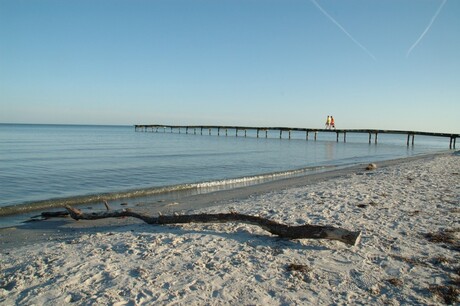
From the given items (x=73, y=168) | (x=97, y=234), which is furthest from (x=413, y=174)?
(x=73, y=168)

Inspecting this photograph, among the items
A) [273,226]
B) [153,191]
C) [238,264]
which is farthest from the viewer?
[153,191]

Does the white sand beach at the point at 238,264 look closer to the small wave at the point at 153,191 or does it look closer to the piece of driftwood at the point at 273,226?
the piece of driftwood at the point at 273,226

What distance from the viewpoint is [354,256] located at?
4887 mm

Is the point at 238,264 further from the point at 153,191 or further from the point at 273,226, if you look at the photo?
the point at 153,191

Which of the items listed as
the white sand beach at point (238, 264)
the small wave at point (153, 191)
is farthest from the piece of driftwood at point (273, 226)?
the small wave at point (153, 191)

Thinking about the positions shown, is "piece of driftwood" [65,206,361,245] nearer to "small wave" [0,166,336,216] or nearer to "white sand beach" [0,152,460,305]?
"white sand beach" [0,152,460,305]

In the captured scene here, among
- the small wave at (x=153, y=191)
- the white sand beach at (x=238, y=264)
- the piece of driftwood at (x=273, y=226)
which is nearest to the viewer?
the white sand beach at (x=238, y=264)

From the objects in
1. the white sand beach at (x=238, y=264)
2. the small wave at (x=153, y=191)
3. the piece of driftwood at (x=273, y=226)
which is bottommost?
the small wave at (x=153, y=191)

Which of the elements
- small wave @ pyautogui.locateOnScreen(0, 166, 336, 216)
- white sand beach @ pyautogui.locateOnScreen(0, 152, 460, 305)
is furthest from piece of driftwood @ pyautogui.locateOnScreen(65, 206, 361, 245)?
small wave @ pyautogui.locateOnScreen(0, 166, 336, 216)

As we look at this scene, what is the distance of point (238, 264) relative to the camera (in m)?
4.64

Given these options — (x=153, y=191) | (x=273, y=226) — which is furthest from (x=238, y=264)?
(x=153, y=191)

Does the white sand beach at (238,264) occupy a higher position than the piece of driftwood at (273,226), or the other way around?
the piece of driftwood at (273,226)

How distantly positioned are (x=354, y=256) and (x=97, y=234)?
14.2 ft

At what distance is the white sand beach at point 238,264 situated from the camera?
3803mm
